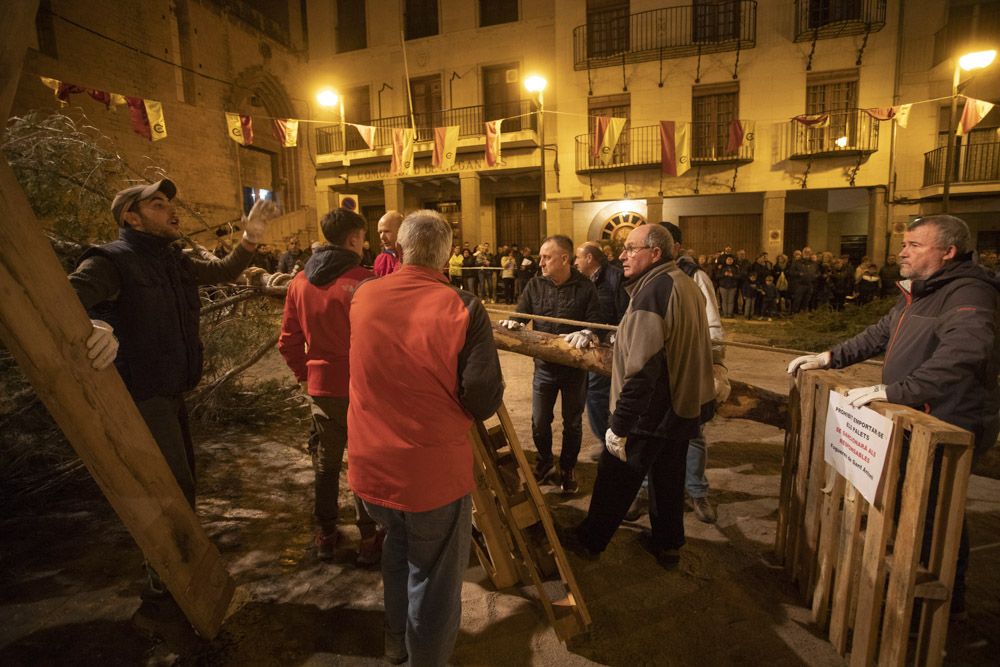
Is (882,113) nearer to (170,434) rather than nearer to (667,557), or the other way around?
(667,557)

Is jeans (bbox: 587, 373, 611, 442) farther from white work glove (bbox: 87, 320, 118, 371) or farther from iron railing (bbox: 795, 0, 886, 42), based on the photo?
iron railing (bbox: 795, 0, 886, 42)

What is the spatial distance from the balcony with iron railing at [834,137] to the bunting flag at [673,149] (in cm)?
350

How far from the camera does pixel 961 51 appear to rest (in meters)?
14.6

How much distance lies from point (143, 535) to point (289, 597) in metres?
0.93

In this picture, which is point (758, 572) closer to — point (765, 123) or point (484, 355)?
point (484, 355)

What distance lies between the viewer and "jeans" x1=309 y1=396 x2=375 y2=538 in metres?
2.79

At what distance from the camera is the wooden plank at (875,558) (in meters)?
1.86

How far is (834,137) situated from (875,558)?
18.7 metres

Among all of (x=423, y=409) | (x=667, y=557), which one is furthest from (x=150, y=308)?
(x=667, y=557)

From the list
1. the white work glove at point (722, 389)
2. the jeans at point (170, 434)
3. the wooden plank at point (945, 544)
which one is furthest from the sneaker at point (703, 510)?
the jeans at point (170, 434)

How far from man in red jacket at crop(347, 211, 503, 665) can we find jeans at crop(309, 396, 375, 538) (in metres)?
0.93

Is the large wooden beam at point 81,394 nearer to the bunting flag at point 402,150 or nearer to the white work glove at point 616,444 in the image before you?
the white work glove at point 616,444

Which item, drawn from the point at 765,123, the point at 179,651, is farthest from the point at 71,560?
the point at 765,123

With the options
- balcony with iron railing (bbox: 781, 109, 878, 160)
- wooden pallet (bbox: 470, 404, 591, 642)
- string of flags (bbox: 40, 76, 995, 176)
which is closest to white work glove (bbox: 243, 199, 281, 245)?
wooden pallet (bbox: 470, 404, 591, 642)
